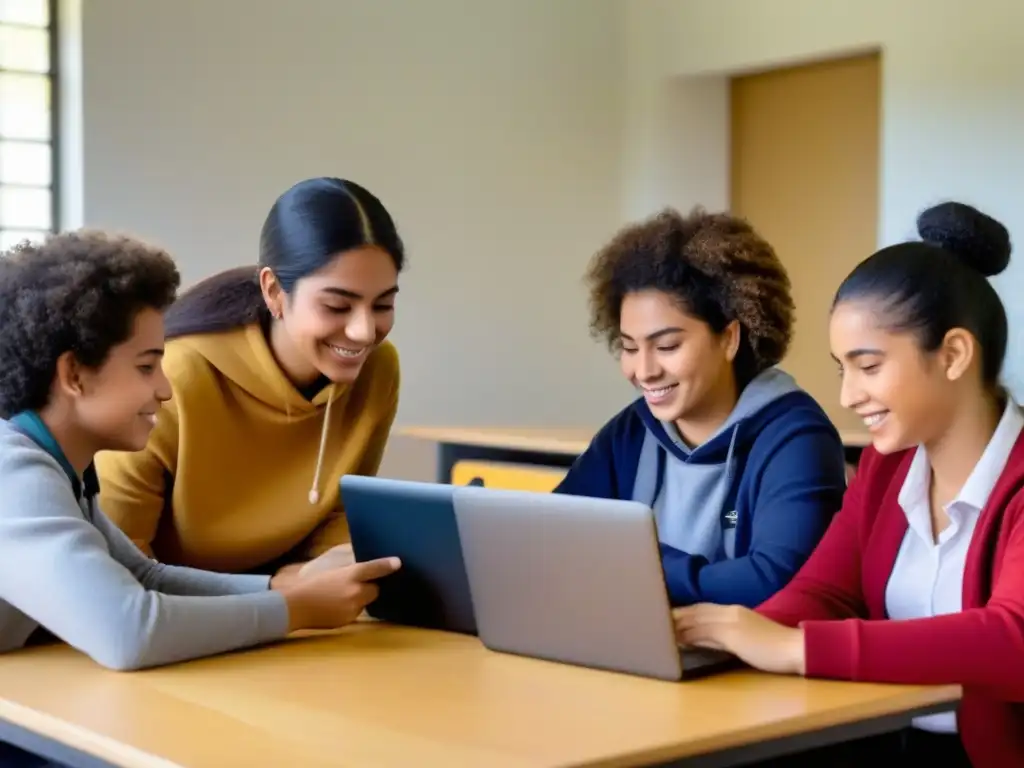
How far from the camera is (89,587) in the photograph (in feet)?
4.77

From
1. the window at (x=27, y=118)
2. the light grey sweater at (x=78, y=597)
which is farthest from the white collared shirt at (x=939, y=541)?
the window at (x=27, y=118)

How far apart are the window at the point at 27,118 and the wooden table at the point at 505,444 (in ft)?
3.86

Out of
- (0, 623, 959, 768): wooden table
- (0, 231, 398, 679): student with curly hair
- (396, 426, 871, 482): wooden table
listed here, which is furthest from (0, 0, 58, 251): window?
(0, 623, 959, 768): wooden table

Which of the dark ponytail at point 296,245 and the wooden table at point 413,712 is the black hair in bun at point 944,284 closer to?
the wooden table at point 413,712

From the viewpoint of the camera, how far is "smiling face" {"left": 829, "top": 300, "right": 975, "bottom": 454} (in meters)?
1.52

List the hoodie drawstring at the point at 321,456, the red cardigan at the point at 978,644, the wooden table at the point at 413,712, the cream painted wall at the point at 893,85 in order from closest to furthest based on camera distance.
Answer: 1. the wooden table at the point at 413,712
2. the red cardigan at the point at 978,644
3. the hoodie drawstring at the point at 321,456
4. the cream painted wall at the point at 893,85

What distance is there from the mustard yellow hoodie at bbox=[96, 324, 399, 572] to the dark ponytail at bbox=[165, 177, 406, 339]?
0.04 m

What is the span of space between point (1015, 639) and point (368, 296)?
1008 mm

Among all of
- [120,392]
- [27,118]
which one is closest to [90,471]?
[120,392]

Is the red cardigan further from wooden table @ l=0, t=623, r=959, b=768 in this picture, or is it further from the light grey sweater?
the light grey sweater

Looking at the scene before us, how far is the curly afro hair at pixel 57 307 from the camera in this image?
5.17 feet

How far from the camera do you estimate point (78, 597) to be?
145cm

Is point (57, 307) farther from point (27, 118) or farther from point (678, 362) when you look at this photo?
point (27, 118)

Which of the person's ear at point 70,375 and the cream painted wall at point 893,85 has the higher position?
the cream painted wall at point 893,85
